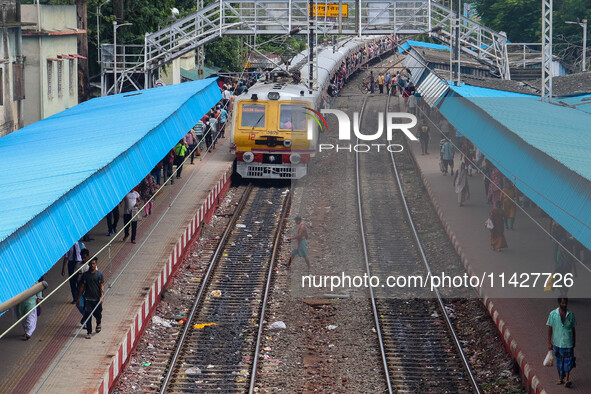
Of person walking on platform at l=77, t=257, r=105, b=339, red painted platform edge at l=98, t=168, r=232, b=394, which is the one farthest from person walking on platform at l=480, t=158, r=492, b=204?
person walking on platform at l=77, t=257, r=105, b=339

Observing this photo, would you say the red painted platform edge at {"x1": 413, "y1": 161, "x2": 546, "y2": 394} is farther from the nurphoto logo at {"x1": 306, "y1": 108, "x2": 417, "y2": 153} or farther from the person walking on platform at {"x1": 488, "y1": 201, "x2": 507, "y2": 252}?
the nurphoto logo at {"x1": 306, "y1": 108, "x2": 417, "y2": 153}

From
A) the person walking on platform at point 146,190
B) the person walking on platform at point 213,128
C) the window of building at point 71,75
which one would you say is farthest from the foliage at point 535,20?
the person walking on platform at point 146,190

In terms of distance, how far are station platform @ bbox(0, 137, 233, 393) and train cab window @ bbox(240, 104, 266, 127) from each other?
3579 millimetres

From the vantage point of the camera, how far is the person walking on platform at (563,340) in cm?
1157

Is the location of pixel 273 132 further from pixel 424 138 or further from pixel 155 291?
pixel 155 291

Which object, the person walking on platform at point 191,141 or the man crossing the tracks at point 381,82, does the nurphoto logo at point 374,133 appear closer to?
the person walking on platform at point 191,141

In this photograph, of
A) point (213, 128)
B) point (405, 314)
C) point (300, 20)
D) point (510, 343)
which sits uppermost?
point (300, 20)

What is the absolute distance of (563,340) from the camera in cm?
1156

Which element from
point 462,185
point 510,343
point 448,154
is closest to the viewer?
point 510,343

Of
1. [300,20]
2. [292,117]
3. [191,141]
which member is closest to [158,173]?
[191,141]

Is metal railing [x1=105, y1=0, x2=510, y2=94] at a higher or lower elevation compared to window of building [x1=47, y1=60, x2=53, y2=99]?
higher

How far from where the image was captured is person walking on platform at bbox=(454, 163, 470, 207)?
75.9ft

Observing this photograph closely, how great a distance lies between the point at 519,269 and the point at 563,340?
5815 mm

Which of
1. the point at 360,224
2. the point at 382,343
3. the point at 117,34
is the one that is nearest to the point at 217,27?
the point at 117,34
